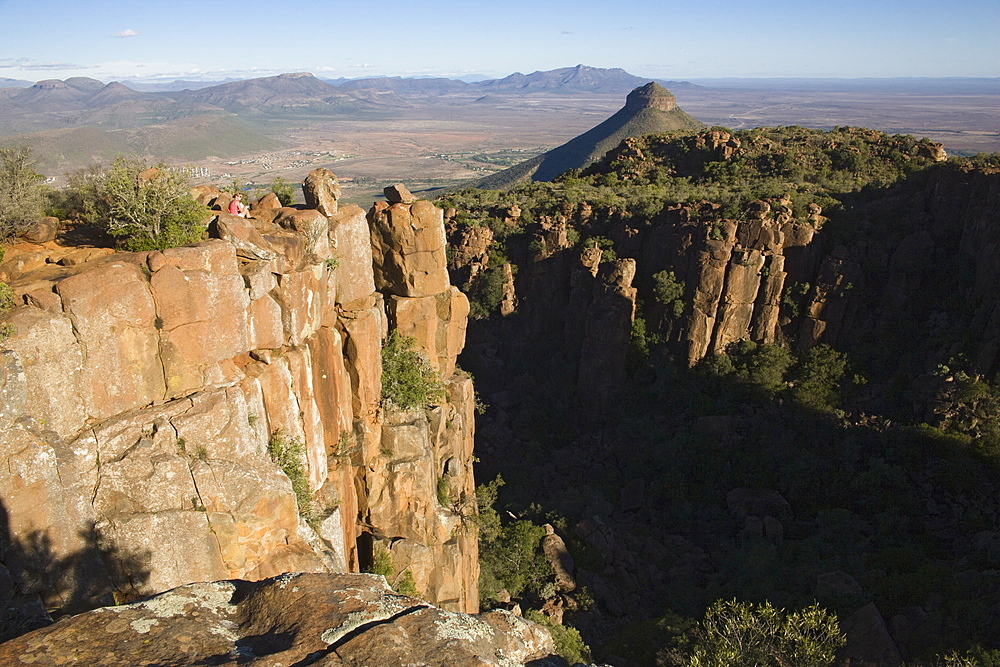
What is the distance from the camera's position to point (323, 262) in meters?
16.4

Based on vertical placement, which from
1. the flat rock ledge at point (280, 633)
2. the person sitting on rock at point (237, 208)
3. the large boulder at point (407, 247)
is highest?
the person sitting on rock at point (237, 208)

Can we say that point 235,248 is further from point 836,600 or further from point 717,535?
point 717,535

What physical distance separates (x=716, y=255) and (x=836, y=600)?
1935 centimetres

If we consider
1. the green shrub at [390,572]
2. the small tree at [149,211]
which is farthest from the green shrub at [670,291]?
the small tree at [149,211]

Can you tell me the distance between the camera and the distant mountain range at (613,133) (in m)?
111

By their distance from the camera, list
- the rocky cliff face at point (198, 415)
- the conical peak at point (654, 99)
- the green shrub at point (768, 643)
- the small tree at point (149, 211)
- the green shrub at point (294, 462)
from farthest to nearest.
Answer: the conical peak at point (654, 99) → the green shrub at point (768, 643) → the green shrub at point (294, 462) → the small tree at point (149, 211) → the rocky cliff face at point (198, 415)

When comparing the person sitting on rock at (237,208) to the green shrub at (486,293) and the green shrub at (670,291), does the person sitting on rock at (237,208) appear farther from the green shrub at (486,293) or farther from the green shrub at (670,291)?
the green shrub at (486,293)

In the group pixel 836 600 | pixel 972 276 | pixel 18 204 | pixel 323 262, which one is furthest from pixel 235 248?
pixel 972 276

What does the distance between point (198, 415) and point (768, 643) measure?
14.6 metres

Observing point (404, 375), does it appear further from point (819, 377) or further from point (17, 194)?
point (819, 377)

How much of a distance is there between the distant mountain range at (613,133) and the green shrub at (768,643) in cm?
9320

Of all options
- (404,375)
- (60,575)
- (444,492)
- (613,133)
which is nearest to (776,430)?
(444,492)

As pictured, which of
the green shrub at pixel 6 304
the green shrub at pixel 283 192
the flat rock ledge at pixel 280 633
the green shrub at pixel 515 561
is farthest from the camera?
the green shrub at pixel 515 561

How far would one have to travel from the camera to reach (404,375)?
789 inches
